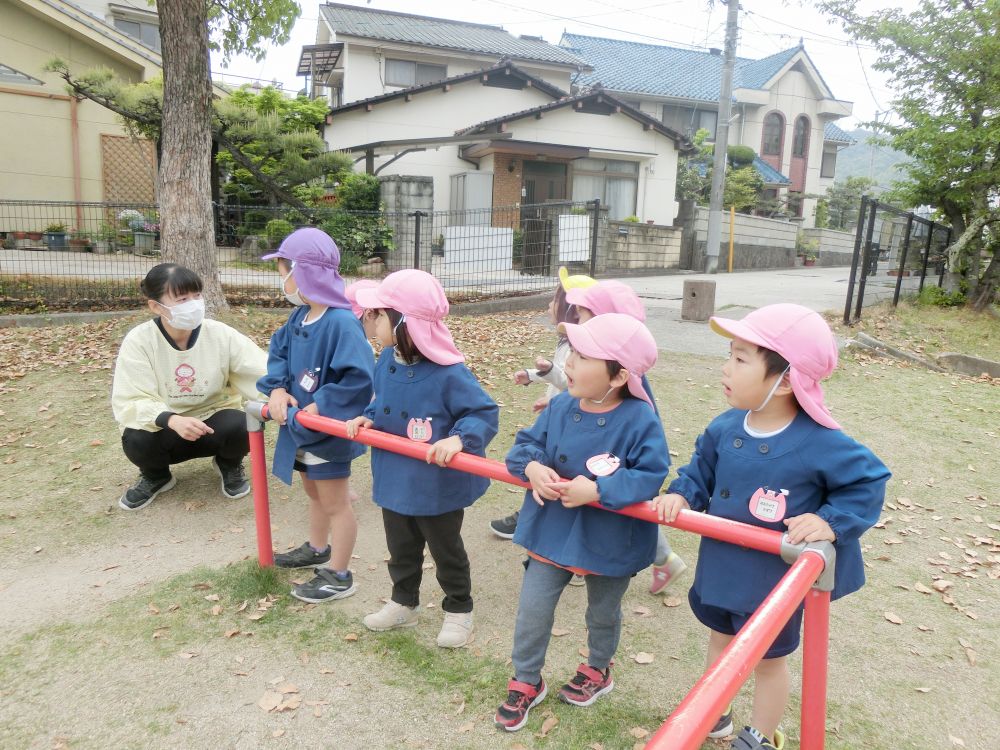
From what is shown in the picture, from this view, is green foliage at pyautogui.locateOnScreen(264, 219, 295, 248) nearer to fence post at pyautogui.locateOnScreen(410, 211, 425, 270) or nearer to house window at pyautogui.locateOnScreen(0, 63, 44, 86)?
fence post at pyautogui.locateOnScreen(410, 211, 425, 270)

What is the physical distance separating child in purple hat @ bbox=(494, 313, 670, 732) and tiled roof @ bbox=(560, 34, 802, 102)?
3014 cm

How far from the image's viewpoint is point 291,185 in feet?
51.5

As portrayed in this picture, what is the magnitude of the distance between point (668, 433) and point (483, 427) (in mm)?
3595

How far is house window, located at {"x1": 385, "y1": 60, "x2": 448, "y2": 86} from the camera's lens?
22.8 metres

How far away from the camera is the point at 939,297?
13469mm

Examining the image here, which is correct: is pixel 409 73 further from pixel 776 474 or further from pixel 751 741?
pixel 751 741

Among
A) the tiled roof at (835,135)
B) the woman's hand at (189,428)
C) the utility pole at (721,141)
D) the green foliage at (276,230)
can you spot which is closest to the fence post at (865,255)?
the green foliage at (276,230)

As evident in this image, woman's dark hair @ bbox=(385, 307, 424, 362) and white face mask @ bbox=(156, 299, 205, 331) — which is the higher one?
woman's dark hair @ bbox=(385, 307, 424, 362)

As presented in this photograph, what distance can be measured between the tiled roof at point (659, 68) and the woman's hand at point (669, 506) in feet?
100.0

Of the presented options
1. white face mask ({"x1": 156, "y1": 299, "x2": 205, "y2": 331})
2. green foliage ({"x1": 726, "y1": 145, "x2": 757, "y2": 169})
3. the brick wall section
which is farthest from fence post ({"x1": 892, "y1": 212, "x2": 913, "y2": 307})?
green foliage ({"x1": 726, "y1": 145, "x2": 757, "y2": 169})

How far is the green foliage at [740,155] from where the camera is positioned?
29.5 meters

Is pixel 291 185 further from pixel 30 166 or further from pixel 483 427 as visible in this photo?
pixel 483 427

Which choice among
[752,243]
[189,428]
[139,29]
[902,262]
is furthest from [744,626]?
[139,29]

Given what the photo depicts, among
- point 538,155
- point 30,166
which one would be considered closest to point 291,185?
point 30,166
